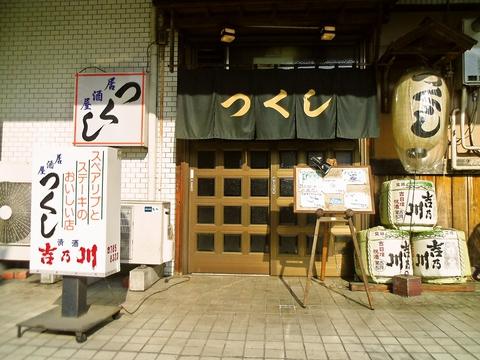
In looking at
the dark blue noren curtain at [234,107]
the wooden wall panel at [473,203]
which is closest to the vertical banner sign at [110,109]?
the dark blue noren curtain at [234,107]

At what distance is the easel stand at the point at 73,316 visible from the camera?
454cm

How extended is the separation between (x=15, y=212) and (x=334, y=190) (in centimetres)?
569

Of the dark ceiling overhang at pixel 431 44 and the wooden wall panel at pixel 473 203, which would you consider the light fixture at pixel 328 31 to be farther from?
the wooden wall panel at pixel 473 203

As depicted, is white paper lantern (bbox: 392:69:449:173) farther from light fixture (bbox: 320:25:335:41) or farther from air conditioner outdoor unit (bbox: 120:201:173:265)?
air conditioner outdoor unit (bbox: 120:201:173:265)

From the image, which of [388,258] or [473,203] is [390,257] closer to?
[388,258]

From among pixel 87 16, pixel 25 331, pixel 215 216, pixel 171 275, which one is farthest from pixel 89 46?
pixel 25 331

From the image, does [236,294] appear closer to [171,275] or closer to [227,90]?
[171,275]

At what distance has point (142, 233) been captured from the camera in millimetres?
6805

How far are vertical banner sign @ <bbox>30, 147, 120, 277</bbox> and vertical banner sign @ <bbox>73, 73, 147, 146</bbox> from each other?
8.36 ft

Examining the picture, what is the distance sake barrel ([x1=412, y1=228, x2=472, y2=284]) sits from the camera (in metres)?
6.46

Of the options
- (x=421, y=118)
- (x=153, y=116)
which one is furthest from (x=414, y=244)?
(x=153, y=116)

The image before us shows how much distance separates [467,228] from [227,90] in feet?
17.5

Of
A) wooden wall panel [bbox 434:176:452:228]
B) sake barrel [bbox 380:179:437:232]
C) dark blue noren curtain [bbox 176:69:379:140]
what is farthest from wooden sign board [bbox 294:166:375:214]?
wooden wall panel [bbox 434:176:452:228]

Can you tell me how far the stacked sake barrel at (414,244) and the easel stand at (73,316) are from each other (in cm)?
434
